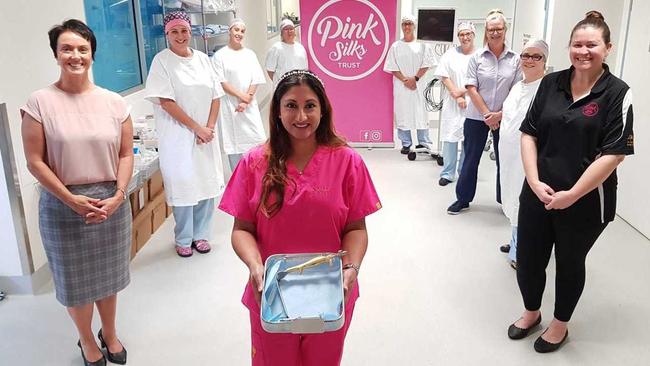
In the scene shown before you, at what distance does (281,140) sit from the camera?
4.92 feet

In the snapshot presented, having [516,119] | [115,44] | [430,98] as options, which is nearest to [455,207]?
[516,119]

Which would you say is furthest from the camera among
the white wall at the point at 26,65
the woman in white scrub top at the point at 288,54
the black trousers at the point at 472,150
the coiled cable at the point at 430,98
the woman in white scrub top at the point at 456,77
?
the woman in white scrub top at the point at 288,54

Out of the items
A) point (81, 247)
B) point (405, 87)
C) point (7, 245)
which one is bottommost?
point (7, 245)

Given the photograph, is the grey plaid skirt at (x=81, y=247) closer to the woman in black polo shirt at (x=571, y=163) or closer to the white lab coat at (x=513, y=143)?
the woman in black polo shirt at (x=571, y=163)

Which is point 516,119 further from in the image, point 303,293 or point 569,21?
point 569,21

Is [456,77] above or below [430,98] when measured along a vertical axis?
above

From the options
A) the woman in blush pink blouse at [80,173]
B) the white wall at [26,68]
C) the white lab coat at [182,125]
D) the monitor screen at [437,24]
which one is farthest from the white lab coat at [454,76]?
the woman in blush pink blouse at [80,173]

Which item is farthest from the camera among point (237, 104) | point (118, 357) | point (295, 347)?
point (237, 104)

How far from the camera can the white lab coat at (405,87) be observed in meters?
5.25

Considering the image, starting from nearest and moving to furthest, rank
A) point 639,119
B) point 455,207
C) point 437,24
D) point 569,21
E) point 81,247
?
point 81,247, point 639,119, point 455,207, point 569,21, point 437,24

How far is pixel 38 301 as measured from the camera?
2.78 m

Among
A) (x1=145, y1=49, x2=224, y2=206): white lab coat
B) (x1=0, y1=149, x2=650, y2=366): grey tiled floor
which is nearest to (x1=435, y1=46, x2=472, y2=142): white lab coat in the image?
(x1=0, y1=149, x2=650, y2=366): grey tiled floor

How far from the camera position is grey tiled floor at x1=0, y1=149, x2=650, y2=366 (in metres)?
2.35

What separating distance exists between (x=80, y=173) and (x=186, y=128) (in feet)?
3.80
